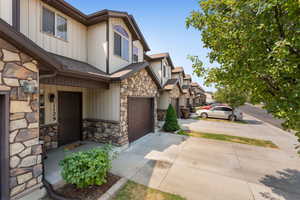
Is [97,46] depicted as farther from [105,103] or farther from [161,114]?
[161,114]

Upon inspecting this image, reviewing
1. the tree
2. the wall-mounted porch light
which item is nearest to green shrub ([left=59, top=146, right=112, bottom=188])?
the wall-mounted porch light

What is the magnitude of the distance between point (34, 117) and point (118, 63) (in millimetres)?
5023

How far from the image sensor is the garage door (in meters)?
7.37

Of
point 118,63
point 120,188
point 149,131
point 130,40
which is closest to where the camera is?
point 120,188

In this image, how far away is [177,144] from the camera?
7.25 meters

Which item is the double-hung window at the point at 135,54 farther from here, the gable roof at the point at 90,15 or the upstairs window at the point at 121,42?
the upstairs window at the point at 121,42

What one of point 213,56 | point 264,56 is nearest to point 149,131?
point 213,56

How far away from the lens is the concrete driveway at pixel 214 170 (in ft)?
12.0

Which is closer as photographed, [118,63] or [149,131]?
[118,63]

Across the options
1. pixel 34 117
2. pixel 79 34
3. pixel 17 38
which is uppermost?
pixel 79 34

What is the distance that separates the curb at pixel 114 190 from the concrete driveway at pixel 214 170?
310 millimetres

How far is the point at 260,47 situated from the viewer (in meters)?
2.87

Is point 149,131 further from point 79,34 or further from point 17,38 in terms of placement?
point 17,38

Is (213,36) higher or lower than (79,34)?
lower
